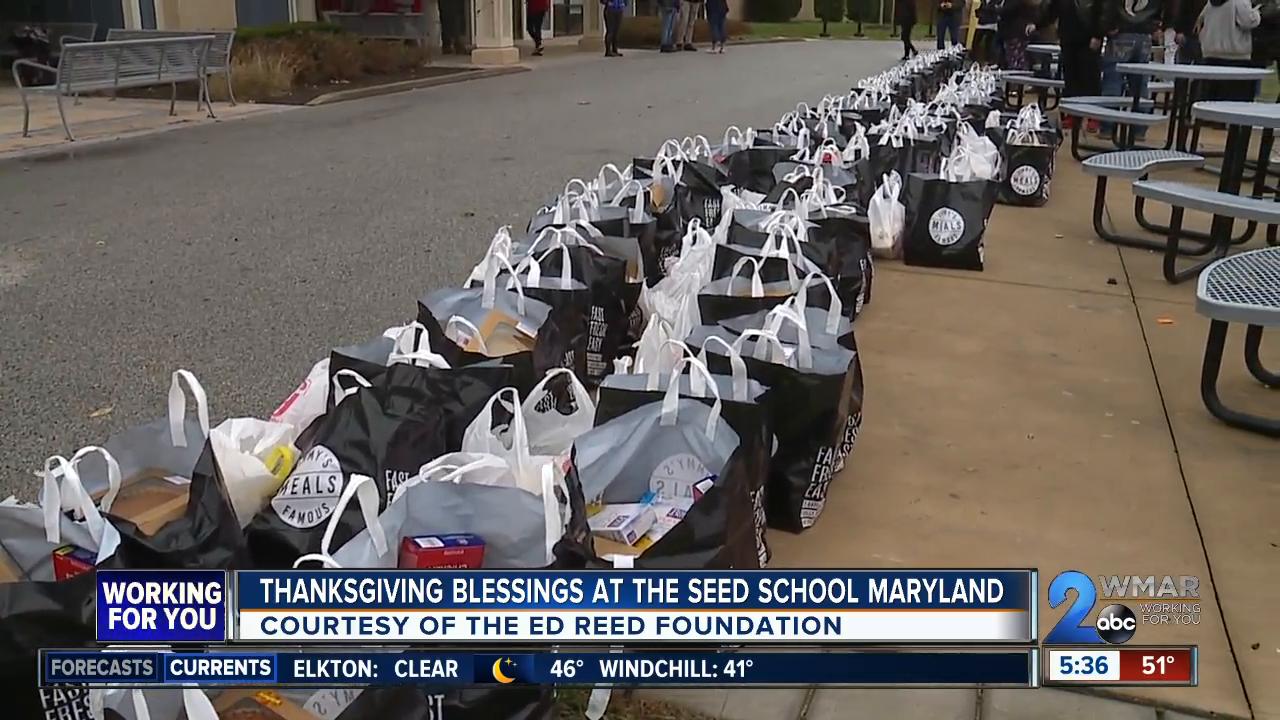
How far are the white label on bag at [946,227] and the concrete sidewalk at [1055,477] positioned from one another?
377mm

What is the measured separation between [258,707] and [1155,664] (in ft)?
6.29

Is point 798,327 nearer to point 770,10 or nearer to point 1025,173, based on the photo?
point 1025,173

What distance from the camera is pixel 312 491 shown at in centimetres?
247

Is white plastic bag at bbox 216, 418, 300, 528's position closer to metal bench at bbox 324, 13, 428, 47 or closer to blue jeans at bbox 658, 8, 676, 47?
metal bench at bbox 324, 13, 428, 47

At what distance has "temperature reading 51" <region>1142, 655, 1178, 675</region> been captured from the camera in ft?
8.11

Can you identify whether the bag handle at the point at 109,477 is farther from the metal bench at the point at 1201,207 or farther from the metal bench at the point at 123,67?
the metal bench at the point at 123,67

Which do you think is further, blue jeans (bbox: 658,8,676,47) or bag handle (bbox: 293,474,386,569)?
blue jeans (bbox: 658,8,676,47)

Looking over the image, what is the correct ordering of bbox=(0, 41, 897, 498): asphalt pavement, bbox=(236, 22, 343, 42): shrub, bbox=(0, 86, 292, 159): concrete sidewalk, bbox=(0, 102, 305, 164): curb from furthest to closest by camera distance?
bbox=(236, 22, 343, 42): shrub
bbox=(0, 86, 292, 159): concrete sidewalk
bbox=(0, 102, 305, 164): curb
bbox=(0, 41, 897, 498): asphalt pavement

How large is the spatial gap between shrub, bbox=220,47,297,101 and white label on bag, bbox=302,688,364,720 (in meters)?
12.9

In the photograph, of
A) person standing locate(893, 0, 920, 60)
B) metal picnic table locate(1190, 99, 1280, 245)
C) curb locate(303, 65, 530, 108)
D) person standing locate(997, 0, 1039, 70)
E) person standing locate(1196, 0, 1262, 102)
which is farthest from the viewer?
person standing locate(893, 0, 920, 60)

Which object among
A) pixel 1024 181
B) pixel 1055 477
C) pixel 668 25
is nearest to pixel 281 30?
pixel 1024 181

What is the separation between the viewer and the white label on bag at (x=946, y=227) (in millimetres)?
5830

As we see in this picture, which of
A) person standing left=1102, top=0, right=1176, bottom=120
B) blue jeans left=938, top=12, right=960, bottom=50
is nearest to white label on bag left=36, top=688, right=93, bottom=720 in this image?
person standing left=1102, top=0, right=1176, bottom=120

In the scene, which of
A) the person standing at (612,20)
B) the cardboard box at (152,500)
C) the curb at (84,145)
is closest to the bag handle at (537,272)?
the cardboard box at (152,500)
